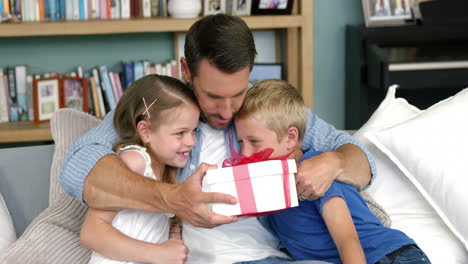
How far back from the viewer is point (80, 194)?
150 centimetres

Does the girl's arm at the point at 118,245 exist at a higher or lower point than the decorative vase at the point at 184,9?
lower

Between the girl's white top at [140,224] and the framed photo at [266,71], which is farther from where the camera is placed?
the framed photo at [266,71]

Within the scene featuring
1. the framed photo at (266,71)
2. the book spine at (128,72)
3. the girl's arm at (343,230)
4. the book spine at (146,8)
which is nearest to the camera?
the girl's arm at (343,230)

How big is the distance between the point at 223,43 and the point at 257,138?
0.81 ft

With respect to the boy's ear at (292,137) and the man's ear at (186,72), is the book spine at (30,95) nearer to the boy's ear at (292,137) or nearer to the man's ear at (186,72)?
the man's ear at (186,72)

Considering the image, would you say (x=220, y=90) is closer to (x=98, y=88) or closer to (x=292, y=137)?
(x=292, y=137)

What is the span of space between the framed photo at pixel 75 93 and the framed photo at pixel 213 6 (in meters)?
0.72

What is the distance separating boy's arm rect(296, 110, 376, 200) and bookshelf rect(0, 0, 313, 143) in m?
1.40

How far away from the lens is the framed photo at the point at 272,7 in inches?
122

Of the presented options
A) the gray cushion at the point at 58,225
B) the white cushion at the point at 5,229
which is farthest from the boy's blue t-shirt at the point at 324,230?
the white cushion at the point at 5,229

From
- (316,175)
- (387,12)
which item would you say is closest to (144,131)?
(316,175)

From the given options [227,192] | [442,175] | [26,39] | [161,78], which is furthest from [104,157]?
[26,39]

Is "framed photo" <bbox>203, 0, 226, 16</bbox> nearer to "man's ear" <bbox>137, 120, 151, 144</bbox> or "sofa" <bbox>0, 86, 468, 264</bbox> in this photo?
"sofa" <bbox>0, 86, 468, 264</bbox>

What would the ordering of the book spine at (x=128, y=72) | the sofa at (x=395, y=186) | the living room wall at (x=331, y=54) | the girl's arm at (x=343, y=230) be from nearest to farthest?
the girl's arm at (x=343, y=230)
the sofa at (x=395, y=186)
the book spine at (x=128, y=72)
the living room wall at (x=331, y=54)
